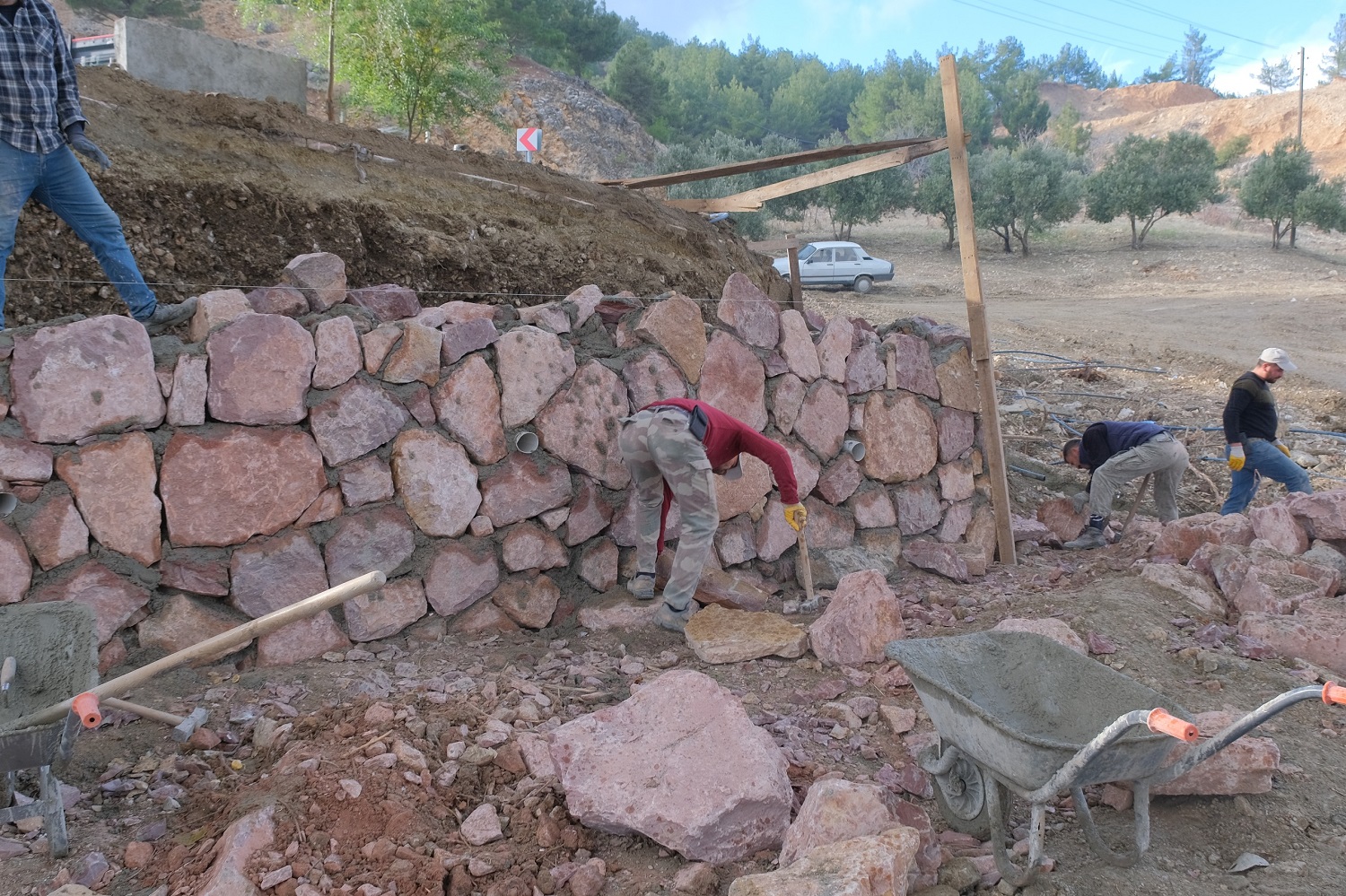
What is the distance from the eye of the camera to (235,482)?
3.63 m

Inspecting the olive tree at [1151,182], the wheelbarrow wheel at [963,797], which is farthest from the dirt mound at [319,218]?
the olive tree at [1151,182]

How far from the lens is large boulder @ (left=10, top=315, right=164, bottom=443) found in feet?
10.6

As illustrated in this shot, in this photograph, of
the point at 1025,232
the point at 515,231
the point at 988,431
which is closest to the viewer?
the point at 988,431

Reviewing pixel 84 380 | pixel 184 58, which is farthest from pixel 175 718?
pixel 184 58

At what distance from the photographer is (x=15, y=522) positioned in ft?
10.7

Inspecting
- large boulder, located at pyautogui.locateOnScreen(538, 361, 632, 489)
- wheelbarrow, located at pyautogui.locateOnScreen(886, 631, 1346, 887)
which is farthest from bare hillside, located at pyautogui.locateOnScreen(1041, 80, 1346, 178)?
wheelbarrow, located at pyautogui.locateOnScreen(886, 631, 1346, 887)

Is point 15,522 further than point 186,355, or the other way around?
point 186,355

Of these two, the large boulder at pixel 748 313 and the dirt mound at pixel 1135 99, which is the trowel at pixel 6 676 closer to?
the large boulder at pixel 748 313

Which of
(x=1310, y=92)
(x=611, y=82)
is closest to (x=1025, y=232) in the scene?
(x=611, y=82)

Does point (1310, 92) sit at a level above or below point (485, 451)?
above

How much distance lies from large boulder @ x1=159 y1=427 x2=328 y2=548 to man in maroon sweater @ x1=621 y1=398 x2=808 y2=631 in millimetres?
1402

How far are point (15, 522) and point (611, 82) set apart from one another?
37.3 metres

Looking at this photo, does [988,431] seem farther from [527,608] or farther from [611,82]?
[611,82]

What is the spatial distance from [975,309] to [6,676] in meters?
4.88
